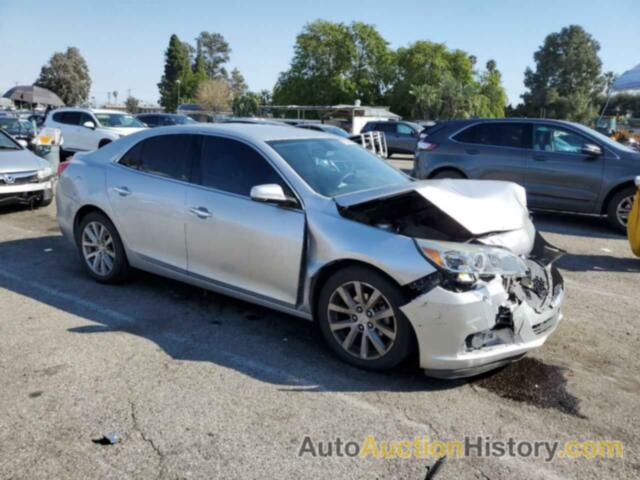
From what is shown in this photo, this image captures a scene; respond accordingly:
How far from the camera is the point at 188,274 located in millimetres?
4637

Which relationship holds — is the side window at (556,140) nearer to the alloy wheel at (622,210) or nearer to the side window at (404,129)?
the alloy wheel at (622,210)

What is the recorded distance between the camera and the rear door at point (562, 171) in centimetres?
876

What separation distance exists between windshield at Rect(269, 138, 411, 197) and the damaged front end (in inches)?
17.1

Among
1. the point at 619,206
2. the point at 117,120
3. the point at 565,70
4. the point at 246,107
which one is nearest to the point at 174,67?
the point at 246,107

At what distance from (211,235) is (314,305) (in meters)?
1.08

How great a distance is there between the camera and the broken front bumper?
325 centimetres

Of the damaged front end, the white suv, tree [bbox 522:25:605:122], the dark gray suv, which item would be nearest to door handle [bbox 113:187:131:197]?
the damaged front end

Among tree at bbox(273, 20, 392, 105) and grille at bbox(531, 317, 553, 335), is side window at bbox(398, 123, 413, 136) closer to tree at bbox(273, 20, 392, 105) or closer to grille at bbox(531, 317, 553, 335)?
grille at bbox(531, 317, 553, 335)

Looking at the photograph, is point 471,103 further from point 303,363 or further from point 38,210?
point 303,363

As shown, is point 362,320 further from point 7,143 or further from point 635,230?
point 7,143

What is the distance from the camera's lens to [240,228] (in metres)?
4.16

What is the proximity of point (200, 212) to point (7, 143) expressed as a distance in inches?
288

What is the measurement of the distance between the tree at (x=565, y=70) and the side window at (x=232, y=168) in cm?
9845

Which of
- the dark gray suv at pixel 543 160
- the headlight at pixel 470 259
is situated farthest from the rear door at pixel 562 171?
the headlight at pixel 470 259
